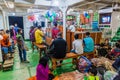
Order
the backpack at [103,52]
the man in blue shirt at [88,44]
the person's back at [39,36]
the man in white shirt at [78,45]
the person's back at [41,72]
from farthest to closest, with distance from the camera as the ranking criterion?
1. the person's back at [39,36]
2. the backpack at [103,52]
3. the man in blue shirt at [88,44]
4. the man in white shirt at [78,45]
5. the person's back at [41,72]

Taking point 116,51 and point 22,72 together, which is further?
point 116,51

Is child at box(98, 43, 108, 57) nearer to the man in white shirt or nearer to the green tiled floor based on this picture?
the man in white shirt

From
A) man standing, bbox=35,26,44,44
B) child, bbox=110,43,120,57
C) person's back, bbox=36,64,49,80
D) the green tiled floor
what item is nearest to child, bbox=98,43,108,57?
child, bbox=110,43,120,57

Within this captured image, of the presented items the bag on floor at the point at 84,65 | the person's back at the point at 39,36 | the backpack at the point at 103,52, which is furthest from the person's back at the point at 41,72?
the person's back at the point at 39,36

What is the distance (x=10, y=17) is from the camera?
13.9 m

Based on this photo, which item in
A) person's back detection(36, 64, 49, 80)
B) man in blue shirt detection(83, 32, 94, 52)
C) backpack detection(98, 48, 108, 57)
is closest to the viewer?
person's back detection(36, 64, 49, 80)

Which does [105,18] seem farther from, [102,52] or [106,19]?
[102,52]

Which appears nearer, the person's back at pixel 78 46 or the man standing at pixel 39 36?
the person's back at pixel 78 46

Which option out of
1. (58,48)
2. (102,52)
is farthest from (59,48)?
(102,52)

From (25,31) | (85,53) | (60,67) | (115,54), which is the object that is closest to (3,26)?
(25,31)

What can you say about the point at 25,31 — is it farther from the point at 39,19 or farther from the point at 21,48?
the point at 21,48

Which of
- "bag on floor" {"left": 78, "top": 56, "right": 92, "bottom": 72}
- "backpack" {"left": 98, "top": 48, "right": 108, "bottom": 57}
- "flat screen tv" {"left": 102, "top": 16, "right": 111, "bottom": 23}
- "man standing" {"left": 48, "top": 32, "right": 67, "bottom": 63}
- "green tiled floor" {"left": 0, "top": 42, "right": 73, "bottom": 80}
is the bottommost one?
"green tiled floor" {"left": 0, "top": 42, "right": 73, "bottom": 80}

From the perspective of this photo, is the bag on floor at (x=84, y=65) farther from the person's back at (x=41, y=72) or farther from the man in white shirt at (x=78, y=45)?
the person's back at (x=41, y=72)

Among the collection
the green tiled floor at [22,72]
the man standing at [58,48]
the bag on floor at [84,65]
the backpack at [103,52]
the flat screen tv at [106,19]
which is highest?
the flat screen tv at [106,19]
